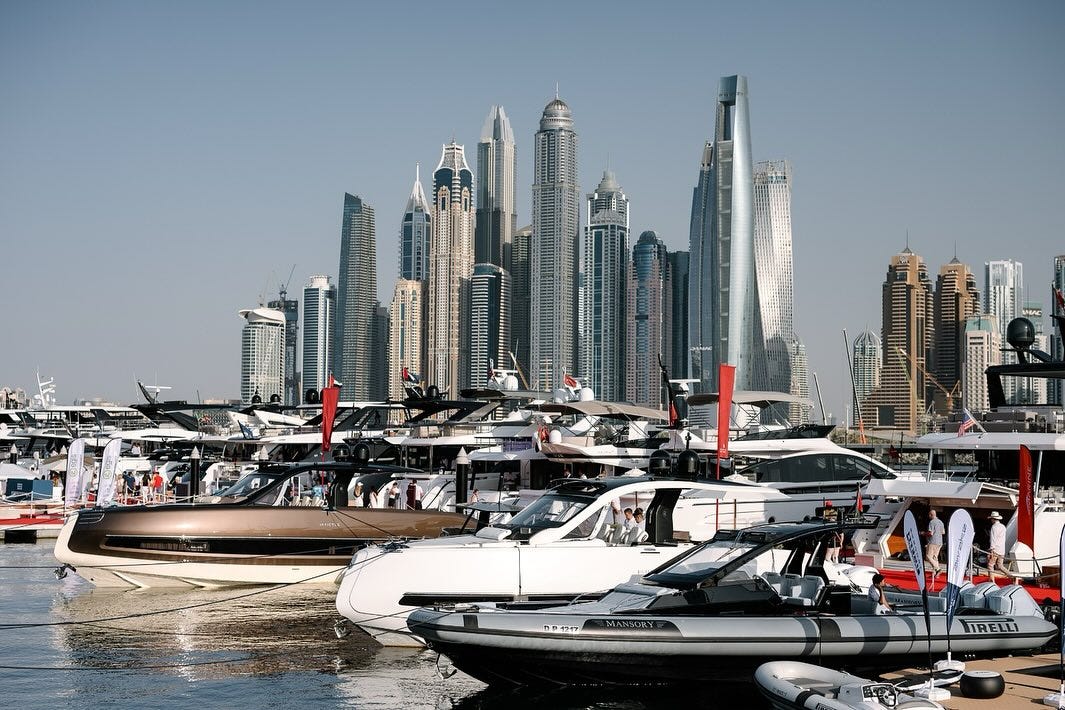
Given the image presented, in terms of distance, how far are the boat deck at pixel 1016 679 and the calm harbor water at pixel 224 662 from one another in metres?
2.35

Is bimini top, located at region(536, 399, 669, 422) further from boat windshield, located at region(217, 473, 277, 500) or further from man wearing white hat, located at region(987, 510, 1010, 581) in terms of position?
man wearing white hat, located at region(987, 510, 1010, 581)

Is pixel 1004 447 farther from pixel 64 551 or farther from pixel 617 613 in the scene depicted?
pixel 64 551

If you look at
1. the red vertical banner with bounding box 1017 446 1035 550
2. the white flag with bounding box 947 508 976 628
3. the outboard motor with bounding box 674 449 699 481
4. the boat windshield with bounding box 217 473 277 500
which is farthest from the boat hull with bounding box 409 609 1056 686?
the boat windshield with bounding box 217 473 277 500

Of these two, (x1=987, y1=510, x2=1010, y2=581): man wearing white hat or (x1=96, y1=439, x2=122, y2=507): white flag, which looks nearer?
(x1=987, y1=510, x2=1010, y2=581): man wearing white hat

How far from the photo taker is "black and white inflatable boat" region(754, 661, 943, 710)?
446 inches

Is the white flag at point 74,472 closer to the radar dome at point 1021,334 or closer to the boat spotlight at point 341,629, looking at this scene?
the boat spotlight at point 341,629

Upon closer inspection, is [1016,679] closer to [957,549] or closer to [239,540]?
[957,549]

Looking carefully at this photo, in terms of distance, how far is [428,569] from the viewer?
56.8 ft

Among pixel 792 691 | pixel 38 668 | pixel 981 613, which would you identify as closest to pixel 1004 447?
pixel 981 613

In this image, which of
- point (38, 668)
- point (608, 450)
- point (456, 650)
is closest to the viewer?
point (456, 650)

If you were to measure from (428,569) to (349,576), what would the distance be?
47.2 inches

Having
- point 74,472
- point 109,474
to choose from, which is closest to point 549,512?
point 109,474

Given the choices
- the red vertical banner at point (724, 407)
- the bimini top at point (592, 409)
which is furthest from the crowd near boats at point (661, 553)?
the bimini top at point (592, 409)

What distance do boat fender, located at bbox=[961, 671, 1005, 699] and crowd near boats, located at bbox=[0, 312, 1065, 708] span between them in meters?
0.06
